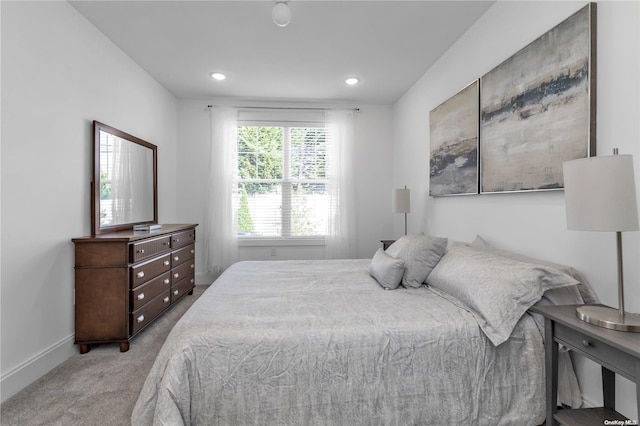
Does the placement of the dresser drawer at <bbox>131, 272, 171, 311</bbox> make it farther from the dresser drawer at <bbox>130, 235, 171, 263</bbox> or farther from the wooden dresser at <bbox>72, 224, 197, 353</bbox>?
the dresser drawer at <bbox>130, 235, 171, 263</bbox>

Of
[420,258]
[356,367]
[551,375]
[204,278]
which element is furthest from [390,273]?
[204,278]

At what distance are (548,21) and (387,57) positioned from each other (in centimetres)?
155

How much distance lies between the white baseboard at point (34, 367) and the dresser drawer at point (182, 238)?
1180mm

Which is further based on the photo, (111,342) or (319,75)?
(319,75)

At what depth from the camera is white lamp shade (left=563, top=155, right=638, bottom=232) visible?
44.4 inches

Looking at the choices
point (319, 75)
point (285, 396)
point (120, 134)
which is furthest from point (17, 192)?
point (319, 75)

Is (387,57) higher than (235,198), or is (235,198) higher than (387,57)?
(387,57)

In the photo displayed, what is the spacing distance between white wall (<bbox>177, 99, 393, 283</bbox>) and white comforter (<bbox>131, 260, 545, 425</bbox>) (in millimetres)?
3025

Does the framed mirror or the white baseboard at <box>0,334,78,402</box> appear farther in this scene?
the framed mirror

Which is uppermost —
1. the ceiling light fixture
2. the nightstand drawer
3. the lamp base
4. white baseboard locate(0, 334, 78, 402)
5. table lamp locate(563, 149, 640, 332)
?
the ceiling light fixture

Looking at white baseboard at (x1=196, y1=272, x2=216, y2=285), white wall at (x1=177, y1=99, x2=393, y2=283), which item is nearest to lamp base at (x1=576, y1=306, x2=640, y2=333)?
white wall at (x1=177, y1=99, x2=393, y2=283)

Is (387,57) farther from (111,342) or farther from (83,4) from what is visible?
(111,342)

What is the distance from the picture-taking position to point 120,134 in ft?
9.69

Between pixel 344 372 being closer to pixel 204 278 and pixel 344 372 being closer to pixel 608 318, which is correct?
pixel 608 318
